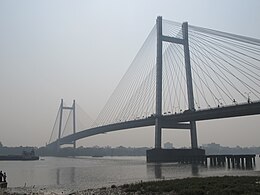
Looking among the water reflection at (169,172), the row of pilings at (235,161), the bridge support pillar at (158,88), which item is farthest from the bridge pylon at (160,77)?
the water reflection at (169,172)

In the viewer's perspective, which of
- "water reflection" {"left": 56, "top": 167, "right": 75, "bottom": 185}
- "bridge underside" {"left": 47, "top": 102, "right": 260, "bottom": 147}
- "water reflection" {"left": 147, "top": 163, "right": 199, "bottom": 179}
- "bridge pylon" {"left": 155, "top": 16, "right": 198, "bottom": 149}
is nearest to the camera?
"water reflection" {"left": 56, "top": 167, "right": 75, "bottom": 185}

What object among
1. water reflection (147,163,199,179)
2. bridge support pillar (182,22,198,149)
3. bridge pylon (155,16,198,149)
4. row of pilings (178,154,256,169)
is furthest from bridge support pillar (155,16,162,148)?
water reflection (147,163,199,179)

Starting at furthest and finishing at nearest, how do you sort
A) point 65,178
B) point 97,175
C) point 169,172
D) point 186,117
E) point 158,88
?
point 186,117, point 158,88, point 169,172, point 97,175, point 65,178

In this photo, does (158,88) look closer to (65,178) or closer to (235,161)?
(235,161)

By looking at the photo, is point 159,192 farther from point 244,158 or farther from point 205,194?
point 244,158

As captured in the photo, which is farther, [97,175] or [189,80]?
[189,80]

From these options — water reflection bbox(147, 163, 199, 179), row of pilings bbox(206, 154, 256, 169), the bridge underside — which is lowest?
water reflection bbox(147, 163, 199, 179)

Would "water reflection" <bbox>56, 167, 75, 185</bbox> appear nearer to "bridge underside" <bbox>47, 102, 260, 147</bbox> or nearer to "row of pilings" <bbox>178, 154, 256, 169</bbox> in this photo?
"bridge underside" <bbox>47, 102, 260, 147</bbox>

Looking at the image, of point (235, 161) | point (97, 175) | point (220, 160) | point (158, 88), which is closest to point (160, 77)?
point (158, 88)

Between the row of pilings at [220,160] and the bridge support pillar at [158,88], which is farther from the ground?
the bridge support pillar at [158,88]

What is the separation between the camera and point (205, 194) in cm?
1648

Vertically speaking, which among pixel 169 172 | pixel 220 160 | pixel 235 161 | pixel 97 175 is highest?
pixel 220 160

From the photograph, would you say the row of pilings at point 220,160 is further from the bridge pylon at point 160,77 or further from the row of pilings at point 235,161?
the bridge pylon at point 160,77

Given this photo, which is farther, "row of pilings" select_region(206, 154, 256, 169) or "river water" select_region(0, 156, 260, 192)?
"row of pilings" select_region(206, 154, 256, 169)
